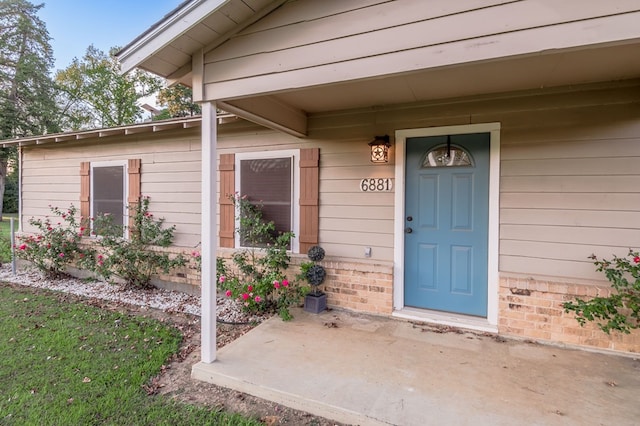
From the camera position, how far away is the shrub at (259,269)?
371 cm

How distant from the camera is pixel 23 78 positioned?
1739 cm

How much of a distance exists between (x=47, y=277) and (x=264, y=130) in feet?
15.0

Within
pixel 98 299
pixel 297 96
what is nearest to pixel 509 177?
pixel 297 96

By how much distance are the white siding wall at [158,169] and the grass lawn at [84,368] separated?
5.20ft

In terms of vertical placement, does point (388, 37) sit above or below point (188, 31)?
below

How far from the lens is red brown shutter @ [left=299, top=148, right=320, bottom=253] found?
4.00 metres

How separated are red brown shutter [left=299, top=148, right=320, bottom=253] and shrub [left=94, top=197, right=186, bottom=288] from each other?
1.91m

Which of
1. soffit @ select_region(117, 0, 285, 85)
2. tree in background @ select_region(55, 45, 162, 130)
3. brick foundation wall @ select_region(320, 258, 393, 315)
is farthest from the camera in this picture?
tree in background @ select_region(55, 45, 162, 130)

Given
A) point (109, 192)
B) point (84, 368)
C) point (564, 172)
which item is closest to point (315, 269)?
point (84, 368)

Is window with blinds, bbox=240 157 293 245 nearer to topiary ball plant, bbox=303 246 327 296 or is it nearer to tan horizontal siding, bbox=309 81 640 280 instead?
topiary ball plant, bbox=303 246 327 296

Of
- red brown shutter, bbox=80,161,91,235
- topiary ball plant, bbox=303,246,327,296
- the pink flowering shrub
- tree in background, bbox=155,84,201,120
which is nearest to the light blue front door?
topiary ball plant, bbox=303,246,327,296

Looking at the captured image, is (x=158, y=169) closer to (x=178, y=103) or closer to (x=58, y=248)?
(x=58, y=248)

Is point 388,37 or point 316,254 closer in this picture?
point 388,37

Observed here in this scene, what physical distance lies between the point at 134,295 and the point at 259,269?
6.53ft
